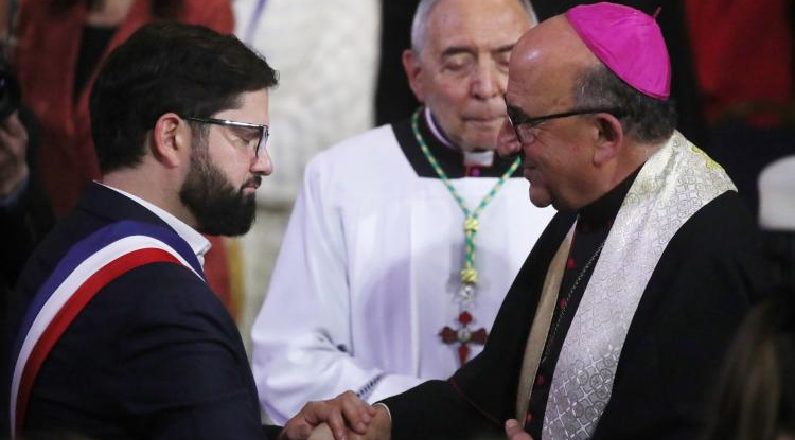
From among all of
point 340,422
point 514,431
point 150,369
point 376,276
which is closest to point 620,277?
point 514,431

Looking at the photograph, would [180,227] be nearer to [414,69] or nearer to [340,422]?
[340,422]

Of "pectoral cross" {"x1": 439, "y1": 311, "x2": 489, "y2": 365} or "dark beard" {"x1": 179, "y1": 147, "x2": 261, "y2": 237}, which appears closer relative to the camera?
"dark beard" {"x1": 179, "y1": 147, "x2": 261, "y2": 237}

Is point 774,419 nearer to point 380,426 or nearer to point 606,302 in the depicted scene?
point 606,302

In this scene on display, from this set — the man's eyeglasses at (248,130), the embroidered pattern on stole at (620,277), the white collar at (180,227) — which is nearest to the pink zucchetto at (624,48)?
the embroidered pattern on stole at (620,277)

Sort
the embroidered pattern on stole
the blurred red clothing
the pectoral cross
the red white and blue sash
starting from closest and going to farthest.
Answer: the red white and blue sash → the embroidered pattern on stole → the pectoral cross → the blurred red clothing

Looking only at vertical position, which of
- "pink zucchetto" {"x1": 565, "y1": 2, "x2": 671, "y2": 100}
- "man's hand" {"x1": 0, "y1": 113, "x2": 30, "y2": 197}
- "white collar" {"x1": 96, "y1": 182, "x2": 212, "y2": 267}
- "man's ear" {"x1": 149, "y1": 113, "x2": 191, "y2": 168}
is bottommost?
"man's hand" {"x1": 0, "y1": 113, "x2": 30, "y2": 197}

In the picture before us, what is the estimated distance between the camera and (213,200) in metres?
3.46

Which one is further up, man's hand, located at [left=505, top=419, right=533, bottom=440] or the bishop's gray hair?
the bishop's gray hair

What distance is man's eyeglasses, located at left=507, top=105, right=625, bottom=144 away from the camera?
132 inches

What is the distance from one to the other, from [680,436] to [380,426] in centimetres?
84

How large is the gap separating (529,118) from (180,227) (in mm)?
806

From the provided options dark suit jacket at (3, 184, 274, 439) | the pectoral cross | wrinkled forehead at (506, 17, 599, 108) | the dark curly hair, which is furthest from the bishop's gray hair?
dark suit jacket at (3, 184, 274, 439)

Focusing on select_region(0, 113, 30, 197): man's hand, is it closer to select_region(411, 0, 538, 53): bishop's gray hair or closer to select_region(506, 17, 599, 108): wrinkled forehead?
select_region(411, 0, 538, 53): bishop's gray hair

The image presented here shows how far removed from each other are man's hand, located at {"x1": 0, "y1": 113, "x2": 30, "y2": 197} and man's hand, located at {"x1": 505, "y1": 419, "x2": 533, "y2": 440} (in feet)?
6.22
